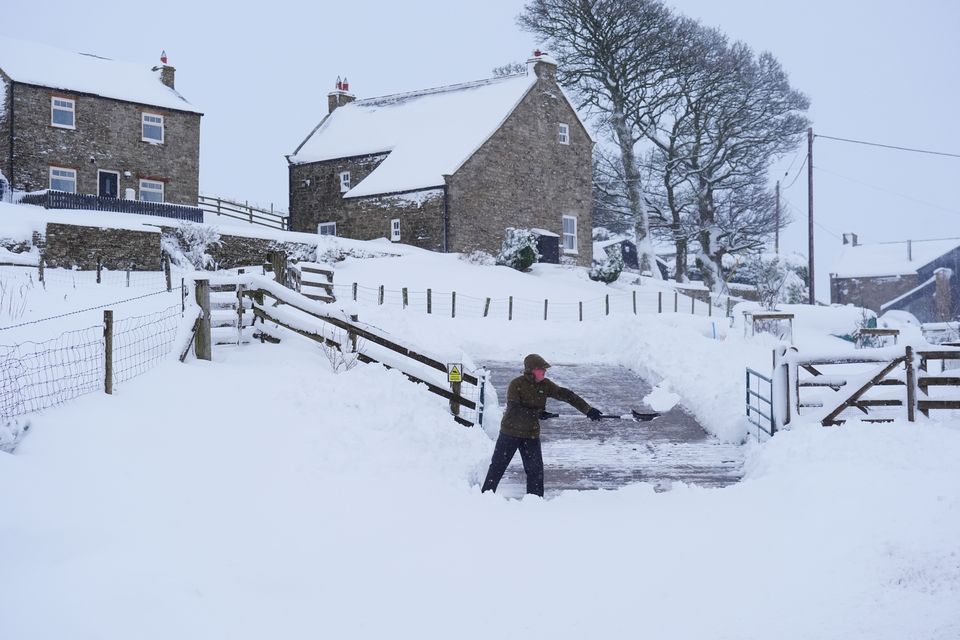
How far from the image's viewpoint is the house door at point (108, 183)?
3800cm

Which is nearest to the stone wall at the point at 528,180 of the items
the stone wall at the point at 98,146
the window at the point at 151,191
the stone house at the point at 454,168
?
the stone house at the point at 454,168

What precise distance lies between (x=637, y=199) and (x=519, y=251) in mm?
9809

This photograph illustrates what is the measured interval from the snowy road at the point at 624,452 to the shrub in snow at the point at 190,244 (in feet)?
55.3

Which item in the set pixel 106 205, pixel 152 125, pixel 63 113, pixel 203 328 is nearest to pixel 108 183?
pixel 152 125

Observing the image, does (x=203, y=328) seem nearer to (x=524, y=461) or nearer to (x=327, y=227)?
(x=524, y=461)

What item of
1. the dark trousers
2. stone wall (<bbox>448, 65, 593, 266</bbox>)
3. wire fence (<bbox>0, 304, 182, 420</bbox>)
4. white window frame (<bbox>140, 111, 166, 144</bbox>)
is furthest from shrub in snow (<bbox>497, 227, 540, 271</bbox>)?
the dark trousers

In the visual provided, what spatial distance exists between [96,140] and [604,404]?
97.5 ft

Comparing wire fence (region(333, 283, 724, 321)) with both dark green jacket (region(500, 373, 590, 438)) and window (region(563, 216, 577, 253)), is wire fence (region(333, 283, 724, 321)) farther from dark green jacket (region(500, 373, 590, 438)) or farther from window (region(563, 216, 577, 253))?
dark green jacket (region(500, 373, 590, 438))

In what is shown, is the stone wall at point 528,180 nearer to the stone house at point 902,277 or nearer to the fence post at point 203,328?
the fence post at point 203,328

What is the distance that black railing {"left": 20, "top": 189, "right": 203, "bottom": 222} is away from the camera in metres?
33.1

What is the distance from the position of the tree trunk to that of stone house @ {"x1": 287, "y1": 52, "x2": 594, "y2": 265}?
5.89ft

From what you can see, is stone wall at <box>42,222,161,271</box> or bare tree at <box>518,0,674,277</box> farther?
bare tree at <box>518,0,674,277</box>

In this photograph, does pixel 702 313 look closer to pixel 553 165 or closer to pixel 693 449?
pixel 553 165

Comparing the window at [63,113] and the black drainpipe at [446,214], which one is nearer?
the window at [63,113]
